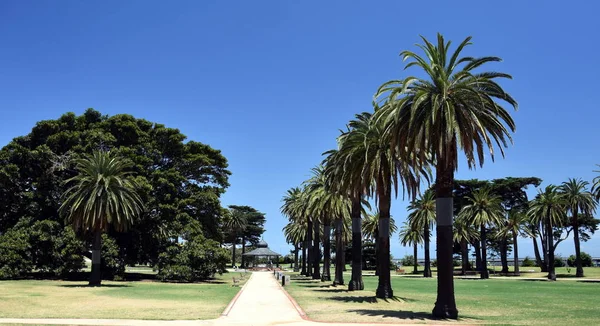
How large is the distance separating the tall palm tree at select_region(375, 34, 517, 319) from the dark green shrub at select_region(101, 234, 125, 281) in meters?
36.9

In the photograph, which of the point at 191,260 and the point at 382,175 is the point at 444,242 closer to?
the point at 382,175

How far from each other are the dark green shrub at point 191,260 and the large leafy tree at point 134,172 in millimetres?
1430

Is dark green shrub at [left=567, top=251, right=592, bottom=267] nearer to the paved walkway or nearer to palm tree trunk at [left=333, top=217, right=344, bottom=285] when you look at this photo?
palm tree trunk at [left=333, top=217, right=344, bottom=285]

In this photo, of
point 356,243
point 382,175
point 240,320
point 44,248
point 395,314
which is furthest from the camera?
point 44,248

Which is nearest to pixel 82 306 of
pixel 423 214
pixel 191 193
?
pixel 191 193

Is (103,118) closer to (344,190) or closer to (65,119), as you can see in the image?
(65,119)

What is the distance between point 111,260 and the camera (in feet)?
164

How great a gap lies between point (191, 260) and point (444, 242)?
37.0m

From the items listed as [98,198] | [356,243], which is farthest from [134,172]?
[356,243]

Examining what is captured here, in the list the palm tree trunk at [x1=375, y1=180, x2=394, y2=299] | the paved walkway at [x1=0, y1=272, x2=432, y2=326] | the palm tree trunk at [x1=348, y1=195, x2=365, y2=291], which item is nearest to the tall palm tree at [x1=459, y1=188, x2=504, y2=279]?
the palm tree trunk at [x1=348, y1=195, x2=365, y2=291]

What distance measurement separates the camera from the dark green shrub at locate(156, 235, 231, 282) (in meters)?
52.3

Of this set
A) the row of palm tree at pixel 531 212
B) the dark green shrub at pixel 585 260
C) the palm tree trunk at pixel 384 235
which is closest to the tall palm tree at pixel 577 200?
the row of palm tree at pixel 531 212

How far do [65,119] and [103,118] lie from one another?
14.8ft

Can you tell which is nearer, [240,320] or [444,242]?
[240,320]
